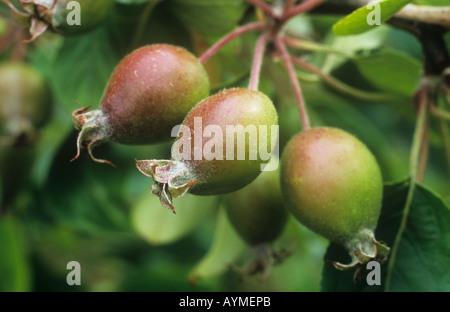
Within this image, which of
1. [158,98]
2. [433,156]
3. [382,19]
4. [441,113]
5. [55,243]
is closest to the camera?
[158,98]

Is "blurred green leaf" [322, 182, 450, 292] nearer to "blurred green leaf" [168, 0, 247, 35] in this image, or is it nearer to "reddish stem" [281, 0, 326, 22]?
"reddish stem" [281, 0, 326, 22]

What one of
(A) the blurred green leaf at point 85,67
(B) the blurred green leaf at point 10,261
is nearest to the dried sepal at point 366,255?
(A) the blurred green leaf at point 85,67

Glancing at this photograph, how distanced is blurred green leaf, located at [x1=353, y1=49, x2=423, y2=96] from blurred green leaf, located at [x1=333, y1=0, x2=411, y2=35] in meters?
0.24

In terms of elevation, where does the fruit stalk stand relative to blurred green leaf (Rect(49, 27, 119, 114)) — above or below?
below

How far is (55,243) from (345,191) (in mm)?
1651

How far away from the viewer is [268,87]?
4.40 feet

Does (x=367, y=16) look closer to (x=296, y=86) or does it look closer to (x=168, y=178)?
(x=296, y=86)

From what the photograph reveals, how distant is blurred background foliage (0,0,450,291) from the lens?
1251 millimetres

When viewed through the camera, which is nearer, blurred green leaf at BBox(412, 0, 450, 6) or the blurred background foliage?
blurred green leaf at BBox(412, 0, 450, 6)

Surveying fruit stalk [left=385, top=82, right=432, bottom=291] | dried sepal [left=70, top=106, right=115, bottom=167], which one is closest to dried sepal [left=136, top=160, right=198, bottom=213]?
dried sepal [left=70, top=106, right=115, bottom=167]

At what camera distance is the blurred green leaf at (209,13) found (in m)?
1.20

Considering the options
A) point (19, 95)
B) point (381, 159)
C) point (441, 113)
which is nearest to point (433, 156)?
point (381, 159)
